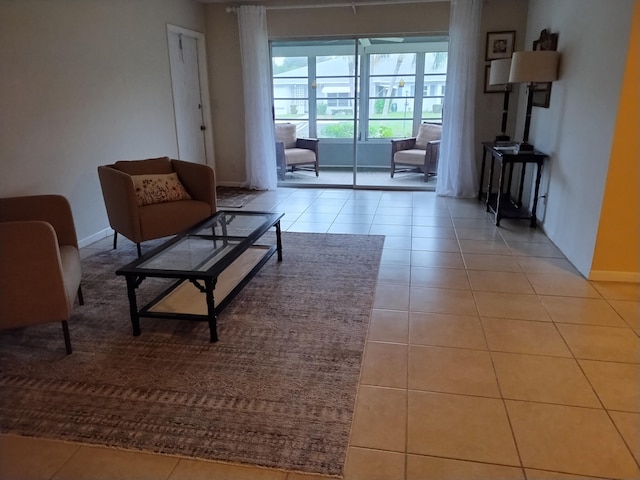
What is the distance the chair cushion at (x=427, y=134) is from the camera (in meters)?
7.12

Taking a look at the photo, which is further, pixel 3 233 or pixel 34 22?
pixel 34 22

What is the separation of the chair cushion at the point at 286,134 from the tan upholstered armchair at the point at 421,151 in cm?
163

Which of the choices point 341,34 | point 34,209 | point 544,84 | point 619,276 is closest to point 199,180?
point 34,209

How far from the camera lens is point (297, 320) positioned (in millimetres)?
2697

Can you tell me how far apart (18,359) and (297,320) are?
4.72ft

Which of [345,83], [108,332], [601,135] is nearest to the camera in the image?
[108,332]

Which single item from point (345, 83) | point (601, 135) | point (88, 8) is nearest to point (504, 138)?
point (601, 135)

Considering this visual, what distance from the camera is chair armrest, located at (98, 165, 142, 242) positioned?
347 cm

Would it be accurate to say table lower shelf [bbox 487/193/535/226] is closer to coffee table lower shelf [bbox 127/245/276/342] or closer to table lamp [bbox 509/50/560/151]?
table lamp [bbox 509/50/560/151]

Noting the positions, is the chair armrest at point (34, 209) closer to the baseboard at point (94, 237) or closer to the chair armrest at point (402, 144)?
the baseboard at point (94, 237)

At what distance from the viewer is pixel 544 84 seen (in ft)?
14.8

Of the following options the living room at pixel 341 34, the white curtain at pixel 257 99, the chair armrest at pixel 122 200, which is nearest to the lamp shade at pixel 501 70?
the living room at pixel 341 34

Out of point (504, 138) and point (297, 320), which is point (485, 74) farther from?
point (297, 320)

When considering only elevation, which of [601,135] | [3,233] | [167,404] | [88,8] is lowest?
[167,404]
